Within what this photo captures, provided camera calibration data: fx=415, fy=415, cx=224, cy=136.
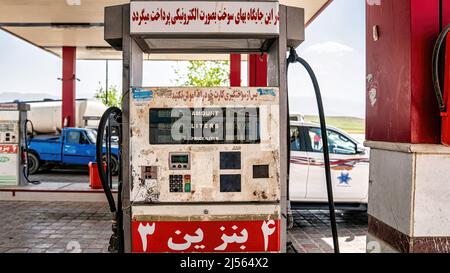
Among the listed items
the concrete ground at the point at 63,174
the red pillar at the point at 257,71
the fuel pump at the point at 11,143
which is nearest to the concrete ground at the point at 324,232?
the red pillar at the point at 257,71

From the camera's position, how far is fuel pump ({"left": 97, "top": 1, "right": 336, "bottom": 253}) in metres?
2.95

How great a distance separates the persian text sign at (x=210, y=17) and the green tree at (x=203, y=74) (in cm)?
2196

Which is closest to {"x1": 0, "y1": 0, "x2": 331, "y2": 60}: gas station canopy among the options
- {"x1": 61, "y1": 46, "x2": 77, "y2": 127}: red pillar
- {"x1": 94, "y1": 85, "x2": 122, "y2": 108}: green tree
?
{"x1": 61, "y1": 46, "x2": 77, "y2": 127}: red pillar

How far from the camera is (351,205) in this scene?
684cm

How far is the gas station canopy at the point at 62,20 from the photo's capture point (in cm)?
995

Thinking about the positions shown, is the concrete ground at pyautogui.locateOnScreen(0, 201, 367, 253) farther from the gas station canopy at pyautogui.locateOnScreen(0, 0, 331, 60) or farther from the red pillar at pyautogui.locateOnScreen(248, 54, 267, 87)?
the red pillar at pyautogui.locateOnScreen(248, 54, 267, 87)

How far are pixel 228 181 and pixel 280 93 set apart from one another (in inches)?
29.3

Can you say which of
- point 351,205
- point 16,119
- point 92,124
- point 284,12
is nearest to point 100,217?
point 16,119

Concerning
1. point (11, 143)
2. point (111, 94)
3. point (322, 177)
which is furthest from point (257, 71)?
point (111, 94)

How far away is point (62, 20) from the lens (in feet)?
38.7

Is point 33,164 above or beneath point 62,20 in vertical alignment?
beneath

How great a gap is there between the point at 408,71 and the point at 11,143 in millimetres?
8809

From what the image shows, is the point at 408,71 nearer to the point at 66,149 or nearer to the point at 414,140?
the point at 414,140
